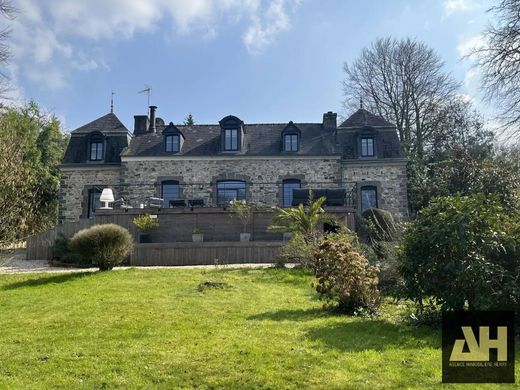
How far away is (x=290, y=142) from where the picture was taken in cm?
2334

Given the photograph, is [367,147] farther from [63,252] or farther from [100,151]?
[63,252]

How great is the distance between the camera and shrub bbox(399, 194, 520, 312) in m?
6.14

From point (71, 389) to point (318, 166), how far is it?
19248mm

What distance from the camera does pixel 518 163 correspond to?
60.9 feet

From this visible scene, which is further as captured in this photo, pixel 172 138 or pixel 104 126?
pixel 104 126

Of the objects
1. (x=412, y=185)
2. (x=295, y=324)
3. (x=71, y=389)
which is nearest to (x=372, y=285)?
(x=295, y=324)

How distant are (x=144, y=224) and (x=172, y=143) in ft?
24.2

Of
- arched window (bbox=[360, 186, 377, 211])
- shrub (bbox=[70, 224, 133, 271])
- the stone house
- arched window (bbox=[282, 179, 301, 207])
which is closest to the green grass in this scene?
shrub (bbox=[70, 224, 133, 271])

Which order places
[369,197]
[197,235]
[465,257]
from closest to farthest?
1. [465,257]
2. [197,235]
3. [369,197]

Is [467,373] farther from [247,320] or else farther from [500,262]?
[247,320]

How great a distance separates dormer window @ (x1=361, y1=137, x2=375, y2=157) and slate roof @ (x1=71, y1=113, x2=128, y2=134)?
1202 cm

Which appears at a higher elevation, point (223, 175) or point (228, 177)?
point (223, 175)

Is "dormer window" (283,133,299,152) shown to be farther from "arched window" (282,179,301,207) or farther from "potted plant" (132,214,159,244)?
"potted plant" (132,214,159,244)

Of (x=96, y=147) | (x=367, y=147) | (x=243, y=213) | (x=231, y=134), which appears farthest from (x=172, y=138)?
(x=367, y=147)
